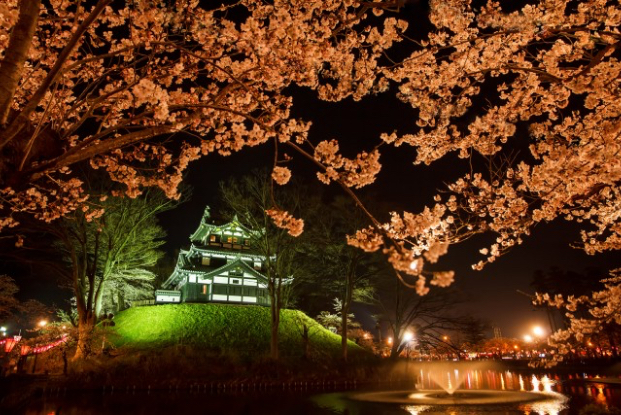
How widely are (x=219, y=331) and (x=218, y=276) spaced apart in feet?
25.7

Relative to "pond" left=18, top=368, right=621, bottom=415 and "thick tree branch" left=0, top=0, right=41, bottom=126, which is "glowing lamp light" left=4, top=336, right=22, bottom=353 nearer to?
"pond" left=18, top=368, right=621, bottom=415

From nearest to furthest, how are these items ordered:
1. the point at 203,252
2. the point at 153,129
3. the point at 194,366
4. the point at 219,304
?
1. the point at 153,129
2. the point at 194,366
3. the point at 219,304
4. the point at 203,252

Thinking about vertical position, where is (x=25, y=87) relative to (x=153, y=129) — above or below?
above

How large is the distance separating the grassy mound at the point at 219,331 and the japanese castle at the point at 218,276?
2965 mm

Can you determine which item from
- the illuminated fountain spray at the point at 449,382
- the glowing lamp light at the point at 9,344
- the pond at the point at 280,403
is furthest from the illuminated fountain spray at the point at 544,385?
the glowing lamp light at the point at 9,344

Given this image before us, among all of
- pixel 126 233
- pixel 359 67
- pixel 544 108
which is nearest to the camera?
pixel 544 108

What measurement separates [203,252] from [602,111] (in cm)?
3634

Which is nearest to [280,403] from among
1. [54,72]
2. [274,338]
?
[274,338]

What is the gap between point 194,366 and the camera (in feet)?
70.9

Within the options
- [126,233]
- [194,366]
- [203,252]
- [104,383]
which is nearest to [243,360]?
[194,366]

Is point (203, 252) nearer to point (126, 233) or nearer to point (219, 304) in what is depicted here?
point (219, 304)

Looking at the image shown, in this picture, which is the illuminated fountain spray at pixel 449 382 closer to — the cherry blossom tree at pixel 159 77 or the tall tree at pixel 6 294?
the cherry blossom tree at pixel 159 77

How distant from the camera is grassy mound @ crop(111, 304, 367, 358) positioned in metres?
26.0

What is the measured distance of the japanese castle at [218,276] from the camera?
34719mm
